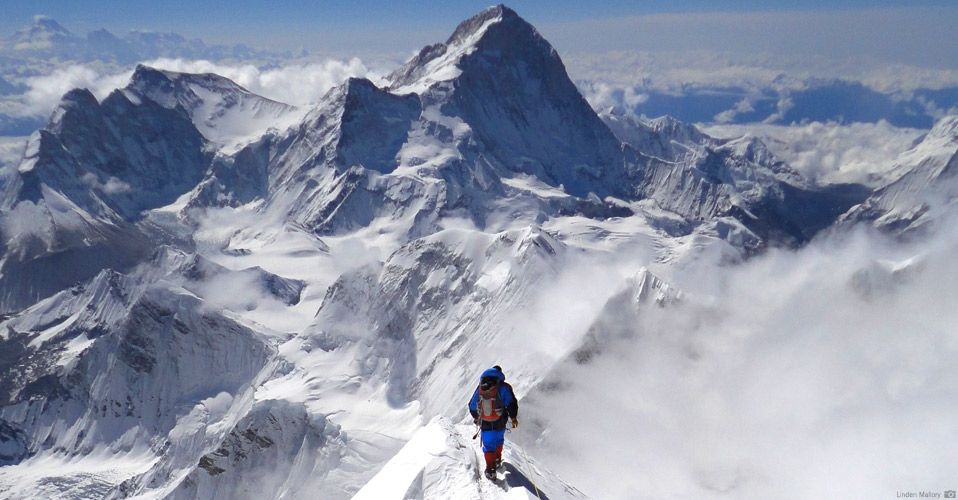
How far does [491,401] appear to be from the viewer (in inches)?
1353

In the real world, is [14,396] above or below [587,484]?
below

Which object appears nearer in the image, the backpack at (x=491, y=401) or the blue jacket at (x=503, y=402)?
the backpack at (x=491, y=401)

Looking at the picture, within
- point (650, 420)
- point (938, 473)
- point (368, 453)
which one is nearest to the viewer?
point (938, 473)

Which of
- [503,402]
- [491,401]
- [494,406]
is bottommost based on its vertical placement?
[494,406]

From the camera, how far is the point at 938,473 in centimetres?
5731

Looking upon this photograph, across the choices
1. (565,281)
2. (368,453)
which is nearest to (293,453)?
(368,453)

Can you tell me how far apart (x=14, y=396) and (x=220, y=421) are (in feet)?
252

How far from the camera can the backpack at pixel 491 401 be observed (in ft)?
113

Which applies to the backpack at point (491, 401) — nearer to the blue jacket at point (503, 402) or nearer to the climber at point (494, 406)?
the climber at point (494, 406)

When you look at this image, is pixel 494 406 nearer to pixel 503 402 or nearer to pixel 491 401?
pixel 491 401

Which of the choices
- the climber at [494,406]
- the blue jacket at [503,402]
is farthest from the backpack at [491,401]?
the blue jacket at [503,402]

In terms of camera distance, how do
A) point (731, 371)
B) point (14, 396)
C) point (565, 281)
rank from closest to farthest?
point (731, 371) < point (565, 281) < point (14, 396)

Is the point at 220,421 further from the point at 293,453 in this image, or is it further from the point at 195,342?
the point at 293,453

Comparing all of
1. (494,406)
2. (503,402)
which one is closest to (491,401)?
(494,406)
